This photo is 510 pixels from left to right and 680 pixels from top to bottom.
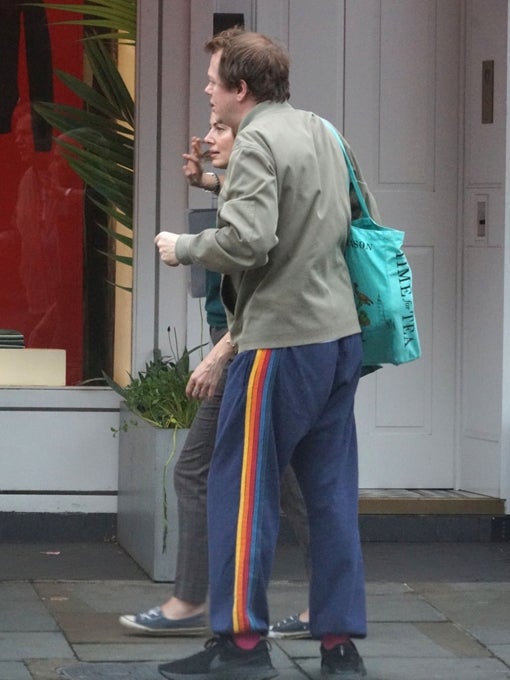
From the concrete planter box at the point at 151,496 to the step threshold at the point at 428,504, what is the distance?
114 cm

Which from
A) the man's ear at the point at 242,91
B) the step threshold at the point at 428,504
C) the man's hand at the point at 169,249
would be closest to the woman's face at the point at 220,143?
the man's ear at the point at 242,91

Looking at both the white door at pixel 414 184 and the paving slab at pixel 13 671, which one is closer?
the paving slab at pixel 13 671

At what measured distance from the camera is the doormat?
436cm

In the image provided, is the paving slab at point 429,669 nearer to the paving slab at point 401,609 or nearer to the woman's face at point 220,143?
the paving slab at point 401,609

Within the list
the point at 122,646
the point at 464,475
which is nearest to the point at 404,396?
the point at 464,475

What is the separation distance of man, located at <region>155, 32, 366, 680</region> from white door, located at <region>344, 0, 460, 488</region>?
2.77 meters

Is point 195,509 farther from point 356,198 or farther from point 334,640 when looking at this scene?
point 356,198

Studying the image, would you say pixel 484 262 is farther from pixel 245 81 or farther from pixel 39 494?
pixel 245 81

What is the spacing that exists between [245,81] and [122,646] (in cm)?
186

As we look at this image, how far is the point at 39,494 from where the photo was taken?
6754 millimetres

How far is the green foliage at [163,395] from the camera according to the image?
19.3 ft

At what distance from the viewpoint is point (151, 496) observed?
592cm

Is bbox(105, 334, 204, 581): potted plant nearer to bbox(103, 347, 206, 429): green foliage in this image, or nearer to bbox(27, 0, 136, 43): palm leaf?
bbox(103, 347, 206, 429): green foliage

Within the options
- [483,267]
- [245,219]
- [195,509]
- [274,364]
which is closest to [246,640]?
[195,509]
